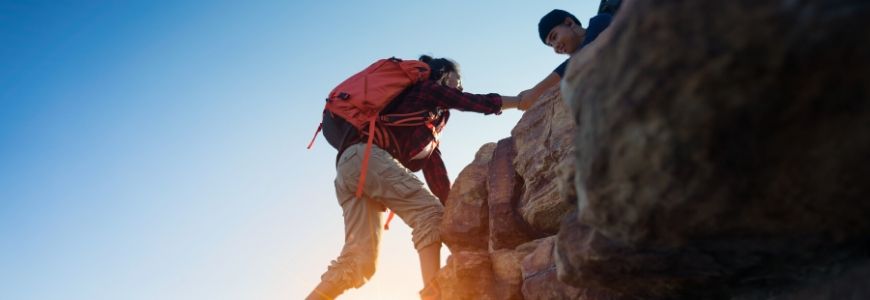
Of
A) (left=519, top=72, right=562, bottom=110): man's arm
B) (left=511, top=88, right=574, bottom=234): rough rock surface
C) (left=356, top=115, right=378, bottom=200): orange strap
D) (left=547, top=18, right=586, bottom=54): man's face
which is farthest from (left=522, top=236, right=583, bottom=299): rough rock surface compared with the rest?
(left=547, top=18, right=586, bottom=54): man's face

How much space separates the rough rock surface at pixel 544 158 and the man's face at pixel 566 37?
1.01 meters

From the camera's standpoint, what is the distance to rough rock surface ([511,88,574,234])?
19.0ft

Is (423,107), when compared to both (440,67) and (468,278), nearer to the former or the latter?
(440,67)

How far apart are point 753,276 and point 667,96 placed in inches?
63.5

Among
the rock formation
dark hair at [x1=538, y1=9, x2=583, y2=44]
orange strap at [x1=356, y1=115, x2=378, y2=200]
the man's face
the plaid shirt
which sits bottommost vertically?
the rock formation

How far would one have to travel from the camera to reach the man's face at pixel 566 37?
7.57 m

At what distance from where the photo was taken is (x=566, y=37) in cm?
759

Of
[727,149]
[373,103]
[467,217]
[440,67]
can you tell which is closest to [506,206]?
[467,217]

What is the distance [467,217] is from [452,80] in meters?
2.23

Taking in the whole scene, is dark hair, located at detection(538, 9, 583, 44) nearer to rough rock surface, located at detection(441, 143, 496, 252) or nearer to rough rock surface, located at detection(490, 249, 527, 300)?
rough rock surface, located at detection(441, 143, 496, 252)

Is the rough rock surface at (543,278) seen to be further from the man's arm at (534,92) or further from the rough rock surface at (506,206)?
the man's arm at (534,92)

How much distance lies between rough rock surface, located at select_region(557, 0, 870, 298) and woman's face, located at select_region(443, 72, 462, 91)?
5424 millimetres

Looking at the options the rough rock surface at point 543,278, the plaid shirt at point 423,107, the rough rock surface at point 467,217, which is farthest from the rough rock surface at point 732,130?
the plaid shirt at point 423,107

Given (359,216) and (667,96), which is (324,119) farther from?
(667,96)
